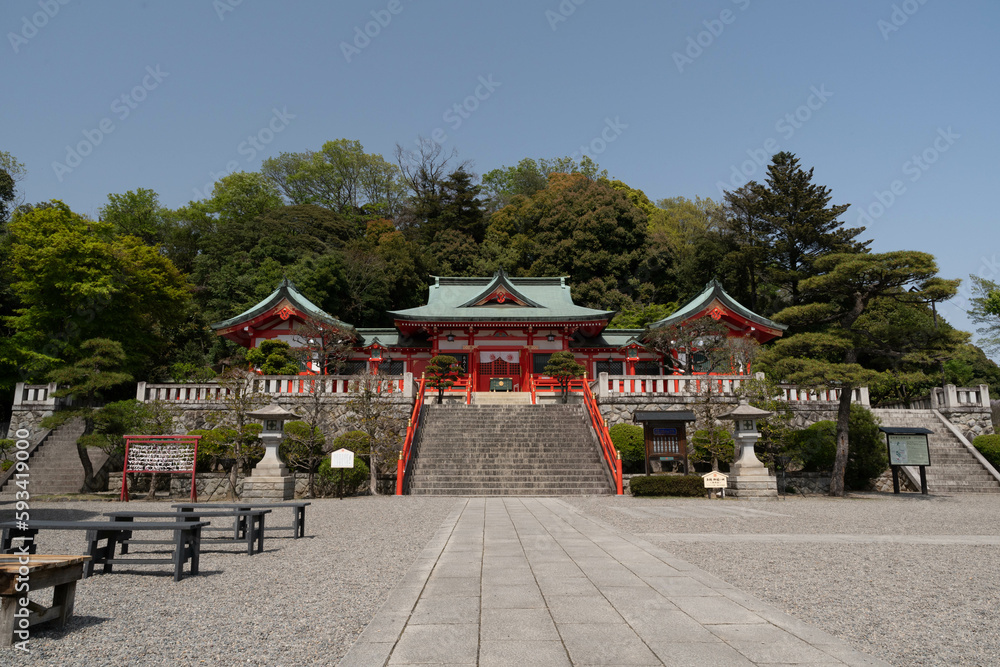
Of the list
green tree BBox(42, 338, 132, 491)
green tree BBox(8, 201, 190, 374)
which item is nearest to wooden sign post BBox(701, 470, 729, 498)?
green tree BBox(42, 338, 132, 491)

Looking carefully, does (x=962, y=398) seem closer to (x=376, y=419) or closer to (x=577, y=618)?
(x=376, y=419)

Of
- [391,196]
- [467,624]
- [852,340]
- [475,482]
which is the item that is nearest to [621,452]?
[475,482]

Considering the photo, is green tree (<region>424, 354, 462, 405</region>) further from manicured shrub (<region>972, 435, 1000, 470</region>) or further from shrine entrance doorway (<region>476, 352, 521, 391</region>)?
manicured shrub (<region>972, 435, 1000, 470</region>)

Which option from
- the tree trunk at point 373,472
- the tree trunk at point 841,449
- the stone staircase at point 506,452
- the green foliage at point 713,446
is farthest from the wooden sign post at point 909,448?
the tree trunk at point 373,472

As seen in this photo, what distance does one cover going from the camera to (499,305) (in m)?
27.0

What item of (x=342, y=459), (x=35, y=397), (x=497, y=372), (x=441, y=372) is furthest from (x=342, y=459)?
(x=497, y=372)

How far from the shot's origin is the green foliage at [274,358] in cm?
2256

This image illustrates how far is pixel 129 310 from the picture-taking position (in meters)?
20.2

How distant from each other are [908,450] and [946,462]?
3.03 metres

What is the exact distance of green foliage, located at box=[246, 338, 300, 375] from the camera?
22.6 m

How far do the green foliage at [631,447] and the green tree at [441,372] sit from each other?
269 inches

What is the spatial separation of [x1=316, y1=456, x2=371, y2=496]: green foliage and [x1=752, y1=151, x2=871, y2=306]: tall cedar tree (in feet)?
93.9

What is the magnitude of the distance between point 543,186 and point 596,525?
46.7 m

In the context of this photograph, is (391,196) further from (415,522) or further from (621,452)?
(415,522)
